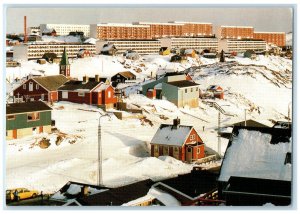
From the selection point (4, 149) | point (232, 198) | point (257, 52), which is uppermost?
point (257, 52)

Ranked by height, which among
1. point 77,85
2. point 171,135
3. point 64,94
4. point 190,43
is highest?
point 190,43

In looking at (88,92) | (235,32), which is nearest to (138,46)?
(88,92)

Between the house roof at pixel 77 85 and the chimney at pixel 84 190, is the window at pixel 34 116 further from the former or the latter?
the chimney at pixel 84 190

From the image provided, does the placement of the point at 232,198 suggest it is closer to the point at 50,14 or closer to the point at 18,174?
the point at 18,174

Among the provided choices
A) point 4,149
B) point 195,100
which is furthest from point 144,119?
point 4,149

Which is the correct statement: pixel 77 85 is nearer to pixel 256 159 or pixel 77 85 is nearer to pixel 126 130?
pixel 126 130

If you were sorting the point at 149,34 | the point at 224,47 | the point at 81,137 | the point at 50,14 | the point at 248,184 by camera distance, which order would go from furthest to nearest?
the point at 224,47 → the point at 149,34 → the point at 81,137 → the point at 50,14 → the point at 248,184

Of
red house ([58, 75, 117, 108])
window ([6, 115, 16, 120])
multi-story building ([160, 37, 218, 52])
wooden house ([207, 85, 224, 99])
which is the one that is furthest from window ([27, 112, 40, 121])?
wooden house ([207, 85, 224, 99])

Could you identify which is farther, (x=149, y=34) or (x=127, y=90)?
(x=127, y=90)
